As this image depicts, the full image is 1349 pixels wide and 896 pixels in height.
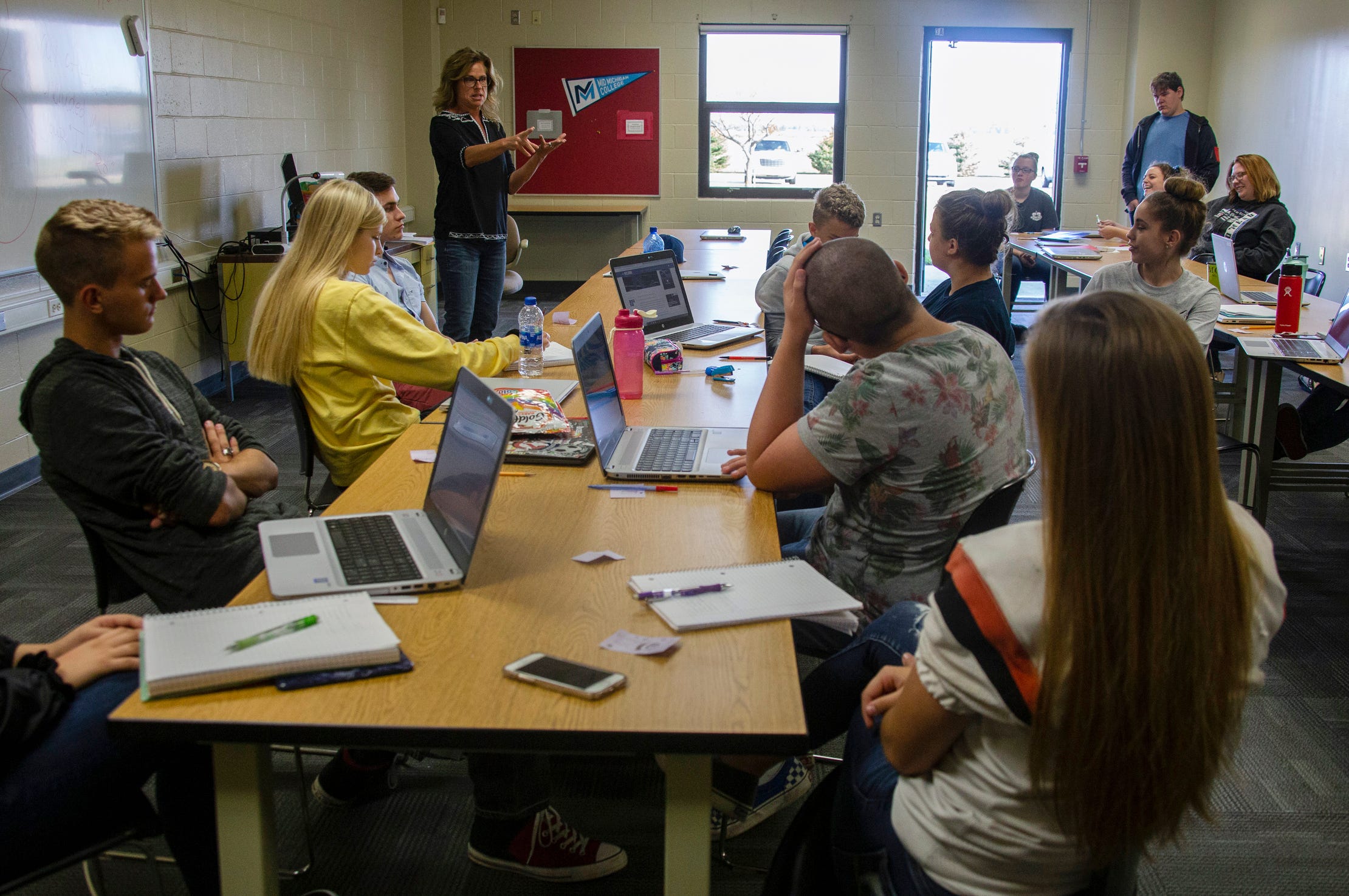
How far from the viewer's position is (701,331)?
146 inches

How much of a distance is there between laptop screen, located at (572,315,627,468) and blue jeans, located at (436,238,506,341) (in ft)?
9.74

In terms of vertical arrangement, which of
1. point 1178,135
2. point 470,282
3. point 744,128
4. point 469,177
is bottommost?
point 470,282

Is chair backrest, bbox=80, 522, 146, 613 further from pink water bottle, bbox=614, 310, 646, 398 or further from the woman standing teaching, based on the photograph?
the woman standing teaching

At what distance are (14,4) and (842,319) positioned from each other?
3524mm

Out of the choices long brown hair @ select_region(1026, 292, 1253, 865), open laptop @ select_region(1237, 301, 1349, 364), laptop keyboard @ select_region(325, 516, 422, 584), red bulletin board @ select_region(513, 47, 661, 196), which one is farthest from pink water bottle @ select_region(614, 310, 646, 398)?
red bulletin board @ select_region(513, 47, 661, 196)

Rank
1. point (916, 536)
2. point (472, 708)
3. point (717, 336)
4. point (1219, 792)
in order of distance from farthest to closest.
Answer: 1. point (717, 336)
2. point (1219, 792)
3. point (916, 536)
4. point (472, 708)

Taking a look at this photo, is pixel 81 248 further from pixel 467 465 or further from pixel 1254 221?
pixel 1254 221

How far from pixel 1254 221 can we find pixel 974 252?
2999 millimetres

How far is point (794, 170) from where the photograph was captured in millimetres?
8977

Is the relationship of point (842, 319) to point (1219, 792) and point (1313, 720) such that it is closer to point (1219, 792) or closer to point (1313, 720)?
point (1219, 792)

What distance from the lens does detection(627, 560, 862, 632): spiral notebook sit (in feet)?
4.87

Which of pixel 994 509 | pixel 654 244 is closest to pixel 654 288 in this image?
pixel 654 244

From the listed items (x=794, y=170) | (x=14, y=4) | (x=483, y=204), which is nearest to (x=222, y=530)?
(x=14, y=4)

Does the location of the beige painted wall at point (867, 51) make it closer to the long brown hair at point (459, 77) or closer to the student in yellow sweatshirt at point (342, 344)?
the long brown hair at point (459, 77)
